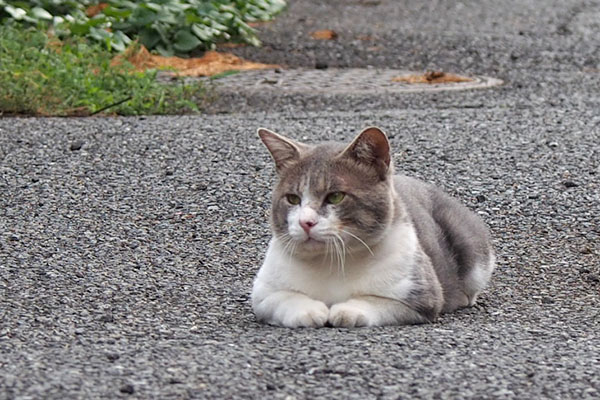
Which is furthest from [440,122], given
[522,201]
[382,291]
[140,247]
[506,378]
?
[506,378]

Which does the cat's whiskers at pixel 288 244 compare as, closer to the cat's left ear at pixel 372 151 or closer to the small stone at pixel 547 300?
the cat's left ear at pixel 372 151

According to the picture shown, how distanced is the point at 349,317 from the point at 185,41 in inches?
269

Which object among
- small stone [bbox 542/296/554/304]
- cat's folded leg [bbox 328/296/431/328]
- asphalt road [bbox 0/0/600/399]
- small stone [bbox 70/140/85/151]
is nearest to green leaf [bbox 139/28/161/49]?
asphalt road [bbox 0/0/600/399]

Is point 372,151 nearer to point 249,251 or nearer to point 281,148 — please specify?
point 281,148

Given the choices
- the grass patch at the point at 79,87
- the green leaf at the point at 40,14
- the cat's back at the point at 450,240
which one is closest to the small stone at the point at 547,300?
the cat's back at the point at 450,240

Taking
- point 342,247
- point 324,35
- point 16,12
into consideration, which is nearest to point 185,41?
point 16,12

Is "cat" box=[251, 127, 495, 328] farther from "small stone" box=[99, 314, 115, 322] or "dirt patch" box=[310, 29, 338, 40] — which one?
"dirt patch" box=[310, 29, 338, 40]

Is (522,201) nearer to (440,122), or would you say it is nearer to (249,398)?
(440,122)

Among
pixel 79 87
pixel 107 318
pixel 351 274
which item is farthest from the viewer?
pixel 79 87

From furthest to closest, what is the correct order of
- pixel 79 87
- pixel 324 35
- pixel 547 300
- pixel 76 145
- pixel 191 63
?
pixel 324 35
pixel 191 63
pixel 79 87
pixel 76 145
pixel 547 300

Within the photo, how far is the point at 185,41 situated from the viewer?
10.5m

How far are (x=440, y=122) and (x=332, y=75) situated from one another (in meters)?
2.44

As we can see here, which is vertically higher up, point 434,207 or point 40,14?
point 434,207

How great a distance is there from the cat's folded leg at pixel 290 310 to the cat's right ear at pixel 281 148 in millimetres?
491
